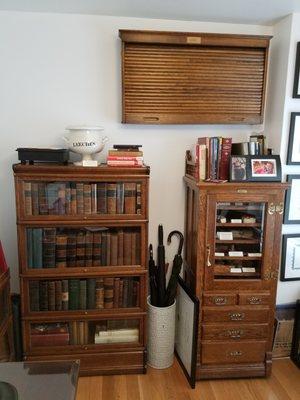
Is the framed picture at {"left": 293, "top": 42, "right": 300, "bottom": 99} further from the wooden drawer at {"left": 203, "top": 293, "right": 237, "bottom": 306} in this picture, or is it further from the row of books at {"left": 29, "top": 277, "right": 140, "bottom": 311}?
the row of books at {"left": 29, "top": 277, "right": 140, "bottom": 311}

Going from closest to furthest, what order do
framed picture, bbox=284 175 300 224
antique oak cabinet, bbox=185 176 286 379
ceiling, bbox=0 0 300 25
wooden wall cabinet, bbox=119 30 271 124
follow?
ceiling, bbox=0 0 300 25, antique oak cabinet, bbox=185 176 286 379, wooden wall cabinet, bbox=119 30 271 124, framed picture, bbox=284 175 300 224

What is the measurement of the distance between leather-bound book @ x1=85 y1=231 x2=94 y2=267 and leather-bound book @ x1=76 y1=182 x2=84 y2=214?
156mm

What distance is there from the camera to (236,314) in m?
2.01

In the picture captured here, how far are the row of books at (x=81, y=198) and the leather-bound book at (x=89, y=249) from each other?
0.15 m

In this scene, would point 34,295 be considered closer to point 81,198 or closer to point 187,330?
point 81,198

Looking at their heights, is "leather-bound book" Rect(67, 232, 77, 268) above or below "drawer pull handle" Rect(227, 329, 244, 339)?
above

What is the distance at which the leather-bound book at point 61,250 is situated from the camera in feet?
6.41

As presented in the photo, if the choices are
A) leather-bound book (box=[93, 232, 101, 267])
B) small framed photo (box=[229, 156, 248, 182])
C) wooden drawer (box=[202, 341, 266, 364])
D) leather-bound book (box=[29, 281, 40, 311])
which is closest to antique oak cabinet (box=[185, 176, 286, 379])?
wooden drawer (box=[202, 341, 266, 364])

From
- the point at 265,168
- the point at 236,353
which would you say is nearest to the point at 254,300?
the point at 236,353

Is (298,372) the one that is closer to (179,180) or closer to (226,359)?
(226,359)

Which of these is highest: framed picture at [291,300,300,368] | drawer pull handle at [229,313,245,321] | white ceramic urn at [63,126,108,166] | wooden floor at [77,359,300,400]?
white ceramic urn at [63,126,108,166]

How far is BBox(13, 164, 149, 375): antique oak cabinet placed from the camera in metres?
1.89

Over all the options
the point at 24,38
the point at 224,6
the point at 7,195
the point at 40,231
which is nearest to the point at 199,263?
the point at 40,231

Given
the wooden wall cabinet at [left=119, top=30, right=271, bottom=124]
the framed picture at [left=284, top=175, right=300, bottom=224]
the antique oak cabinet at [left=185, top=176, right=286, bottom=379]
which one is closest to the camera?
the antique oak cabinet at [left=185, top=176, right=286, bottom=379]
